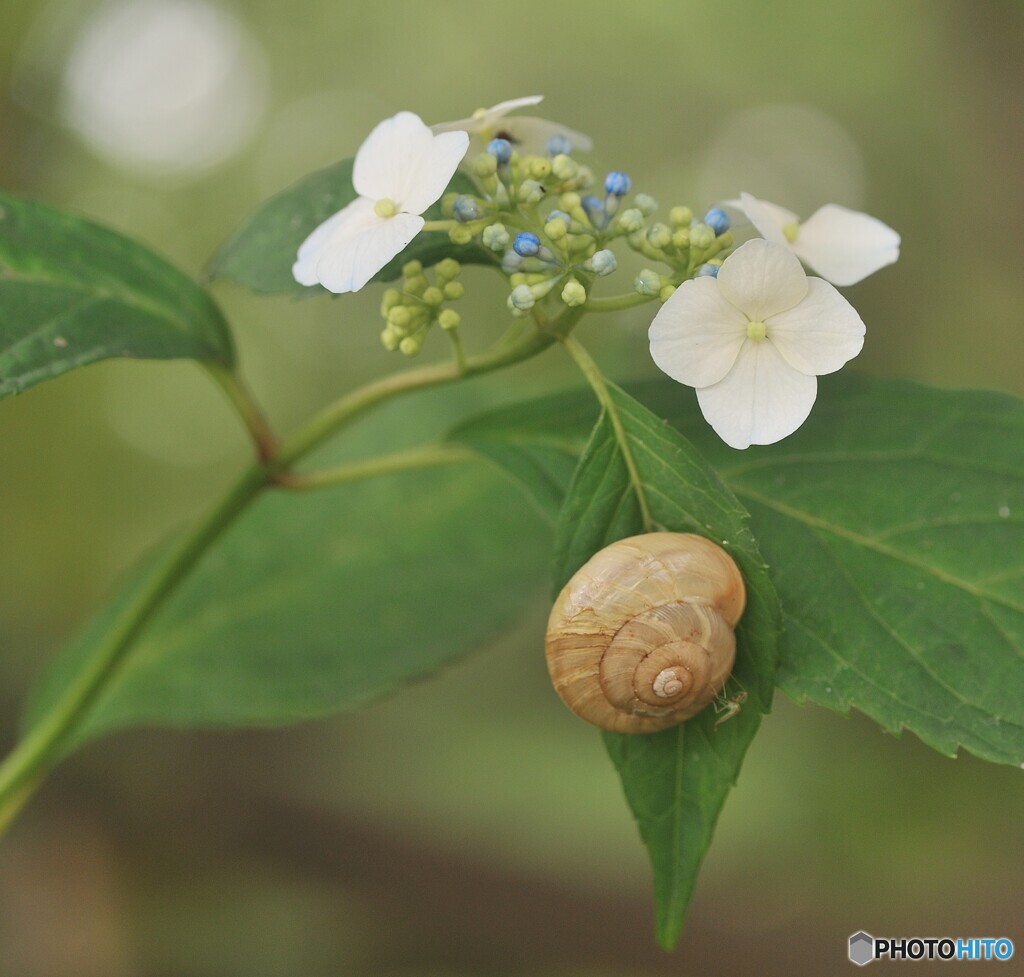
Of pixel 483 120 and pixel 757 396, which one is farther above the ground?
→ pixel 483 120

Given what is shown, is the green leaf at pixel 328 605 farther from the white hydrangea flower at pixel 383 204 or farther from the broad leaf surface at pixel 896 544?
the white hydrangea flower at pixel 383 204

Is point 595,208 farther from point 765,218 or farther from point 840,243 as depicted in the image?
point 840,243

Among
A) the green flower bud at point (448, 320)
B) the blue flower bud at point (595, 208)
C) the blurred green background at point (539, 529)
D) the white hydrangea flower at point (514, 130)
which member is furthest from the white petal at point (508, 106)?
the blurred green background at point (539, 529)

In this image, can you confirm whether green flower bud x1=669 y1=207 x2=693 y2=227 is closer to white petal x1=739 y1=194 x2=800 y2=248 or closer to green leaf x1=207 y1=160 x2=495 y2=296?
white petal x1=739 y1=194 x2=800 y2=248

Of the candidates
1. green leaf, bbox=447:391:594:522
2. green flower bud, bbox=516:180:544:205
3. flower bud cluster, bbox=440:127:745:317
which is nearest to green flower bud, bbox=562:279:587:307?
flower bud cluster, bbox=440:127:745:317

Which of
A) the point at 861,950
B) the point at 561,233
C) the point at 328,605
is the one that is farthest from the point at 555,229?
the point at 861,950

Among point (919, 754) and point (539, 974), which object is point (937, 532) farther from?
point (919, 754)

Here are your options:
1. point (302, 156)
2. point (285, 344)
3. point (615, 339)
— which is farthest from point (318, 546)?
point (302, 156)
